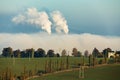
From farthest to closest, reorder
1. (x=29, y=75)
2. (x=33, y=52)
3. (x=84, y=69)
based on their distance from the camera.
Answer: (x=33, y=52) → (x=84, y=69) → (x=29, y=75)

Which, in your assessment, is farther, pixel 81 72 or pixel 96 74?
pixel 81 72

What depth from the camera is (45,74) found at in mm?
100500

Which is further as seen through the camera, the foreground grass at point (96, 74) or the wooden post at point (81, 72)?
the wooden post at point (81, 72)

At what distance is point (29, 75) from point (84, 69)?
18.2 metres

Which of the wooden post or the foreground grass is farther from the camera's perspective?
the wooden post

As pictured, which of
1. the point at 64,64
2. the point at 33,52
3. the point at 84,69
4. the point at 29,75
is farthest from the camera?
the point at 33,52

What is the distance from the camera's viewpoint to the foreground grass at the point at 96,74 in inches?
3575

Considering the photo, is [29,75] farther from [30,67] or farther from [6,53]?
[6,53]

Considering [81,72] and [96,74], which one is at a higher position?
[81,72]

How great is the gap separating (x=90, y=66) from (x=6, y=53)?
72458mm

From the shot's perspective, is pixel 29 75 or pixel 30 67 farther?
pixel 30 67

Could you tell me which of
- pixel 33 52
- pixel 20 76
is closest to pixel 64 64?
pixel 20 76

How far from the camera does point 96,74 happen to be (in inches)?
3807

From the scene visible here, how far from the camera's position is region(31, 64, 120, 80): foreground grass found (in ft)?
298
